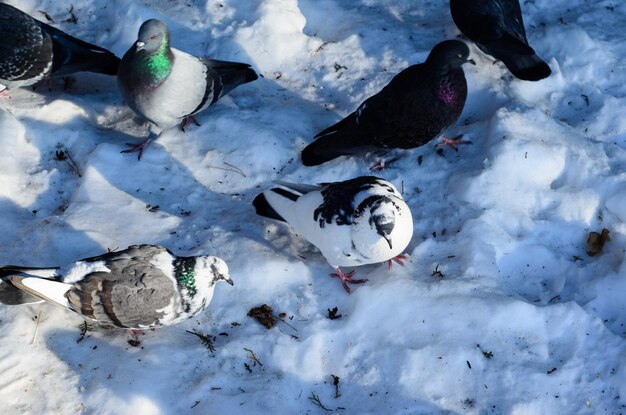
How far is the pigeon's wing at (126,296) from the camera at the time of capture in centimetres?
373

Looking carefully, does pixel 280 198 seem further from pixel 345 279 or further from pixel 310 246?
pixel 345 279

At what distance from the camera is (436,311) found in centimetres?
393

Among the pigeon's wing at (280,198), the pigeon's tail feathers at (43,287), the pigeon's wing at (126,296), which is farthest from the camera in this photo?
the pigeon's wing at (280,198)

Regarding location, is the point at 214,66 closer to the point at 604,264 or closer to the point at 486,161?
the point at 486,161

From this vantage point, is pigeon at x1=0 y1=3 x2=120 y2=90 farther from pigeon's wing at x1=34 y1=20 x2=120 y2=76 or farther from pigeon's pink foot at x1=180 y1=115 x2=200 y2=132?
pigeon's pink foot at x1=180 y1=115 x2=200 y2=132

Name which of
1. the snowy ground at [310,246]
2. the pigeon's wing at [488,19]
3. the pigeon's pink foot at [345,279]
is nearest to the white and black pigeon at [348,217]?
the pigeon's pink foot at [345,279]

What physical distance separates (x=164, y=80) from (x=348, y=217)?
1.80 meters

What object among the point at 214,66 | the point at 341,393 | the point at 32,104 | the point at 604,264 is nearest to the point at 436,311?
the point at 341,393

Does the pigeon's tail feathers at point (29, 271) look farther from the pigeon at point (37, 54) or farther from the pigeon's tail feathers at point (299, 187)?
the pigeon at point (37, 54)

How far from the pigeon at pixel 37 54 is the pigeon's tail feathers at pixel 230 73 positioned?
2.62 ft

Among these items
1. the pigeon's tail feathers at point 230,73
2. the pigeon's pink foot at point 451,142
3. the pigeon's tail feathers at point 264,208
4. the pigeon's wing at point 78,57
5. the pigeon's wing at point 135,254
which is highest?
the pigeon's wing at point 78,57

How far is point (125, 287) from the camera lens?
12.3 feet

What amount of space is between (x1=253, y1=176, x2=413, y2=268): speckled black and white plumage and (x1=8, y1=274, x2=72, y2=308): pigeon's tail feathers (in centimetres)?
A: 141

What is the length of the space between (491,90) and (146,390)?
340 centimetres
